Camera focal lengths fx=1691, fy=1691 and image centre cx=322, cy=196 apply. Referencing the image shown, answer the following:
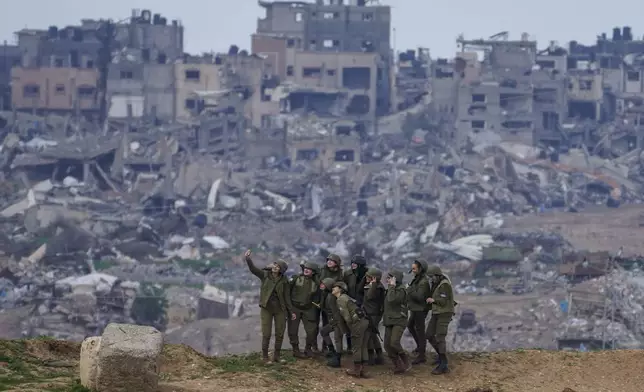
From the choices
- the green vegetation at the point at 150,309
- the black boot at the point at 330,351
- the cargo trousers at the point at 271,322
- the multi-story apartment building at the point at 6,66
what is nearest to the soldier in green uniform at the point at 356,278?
the black boot at the point at 330,351

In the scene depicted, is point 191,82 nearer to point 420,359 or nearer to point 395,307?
point 420,359

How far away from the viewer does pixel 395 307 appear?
1589 centimetres

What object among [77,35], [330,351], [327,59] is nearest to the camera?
[330,351]

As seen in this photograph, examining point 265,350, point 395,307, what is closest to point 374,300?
point 395,307

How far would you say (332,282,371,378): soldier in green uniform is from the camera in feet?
51.4

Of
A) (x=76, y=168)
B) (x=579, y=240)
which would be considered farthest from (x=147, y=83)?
(x=579, y=240)

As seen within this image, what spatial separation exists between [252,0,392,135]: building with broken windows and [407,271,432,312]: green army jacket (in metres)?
57.7

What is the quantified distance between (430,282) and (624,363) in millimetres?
2261

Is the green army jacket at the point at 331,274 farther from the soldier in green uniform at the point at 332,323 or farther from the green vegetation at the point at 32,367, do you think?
the green vegetation at the point at 32,367

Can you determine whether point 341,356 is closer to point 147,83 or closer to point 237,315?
point 237,315

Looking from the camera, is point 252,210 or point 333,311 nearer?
point 333,311

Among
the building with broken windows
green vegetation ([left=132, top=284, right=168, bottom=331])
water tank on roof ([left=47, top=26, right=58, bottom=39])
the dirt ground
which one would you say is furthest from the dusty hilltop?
water tank on roof ([left=47, top=26, right=58, bottom=39])

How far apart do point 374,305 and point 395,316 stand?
298 millimetres

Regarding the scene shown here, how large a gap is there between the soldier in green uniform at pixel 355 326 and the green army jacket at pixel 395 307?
23 cm
